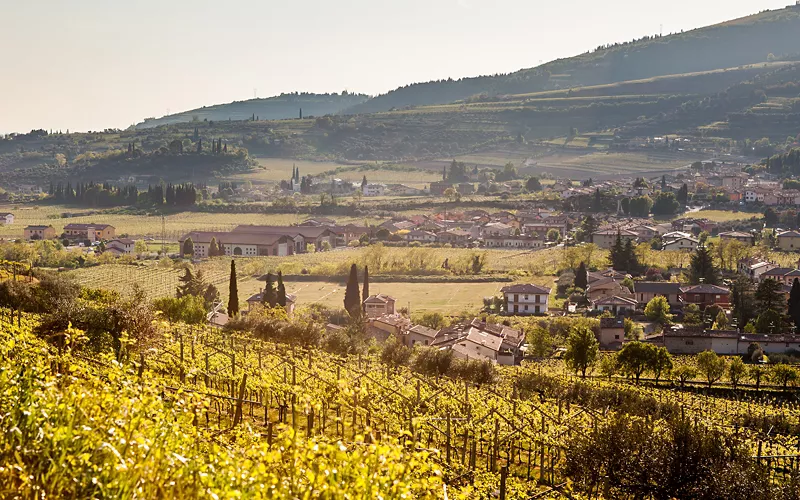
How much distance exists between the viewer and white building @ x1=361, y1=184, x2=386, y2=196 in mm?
91450

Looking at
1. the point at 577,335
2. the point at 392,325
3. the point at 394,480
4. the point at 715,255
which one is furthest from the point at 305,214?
the point at 394,480

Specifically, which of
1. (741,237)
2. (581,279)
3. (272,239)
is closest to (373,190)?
(272,239)

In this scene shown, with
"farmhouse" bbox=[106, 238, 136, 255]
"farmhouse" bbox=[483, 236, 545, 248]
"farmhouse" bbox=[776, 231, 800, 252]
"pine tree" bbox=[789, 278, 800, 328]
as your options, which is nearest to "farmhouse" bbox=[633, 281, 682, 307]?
"pine tree" bbox=[789, 278, 800, 328]

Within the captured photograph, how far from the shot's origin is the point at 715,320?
3388 centimetres

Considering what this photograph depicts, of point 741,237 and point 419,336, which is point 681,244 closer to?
point 741,237

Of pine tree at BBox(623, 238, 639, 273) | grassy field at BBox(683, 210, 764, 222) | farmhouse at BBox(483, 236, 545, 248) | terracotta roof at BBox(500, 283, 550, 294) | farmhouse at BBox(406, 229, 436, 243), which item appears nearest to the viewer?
terracotta roof at BBox(500, 283, 550, 294)

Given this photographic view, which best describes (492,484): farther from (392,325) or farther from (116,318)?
(392,325)

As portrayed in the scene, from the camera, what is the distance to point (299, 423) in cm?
1196

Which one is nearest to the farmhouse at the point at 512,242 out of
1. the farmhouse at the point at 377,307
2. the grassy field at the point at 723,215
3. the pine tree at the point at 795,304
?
the grassy field at the point at 723,215

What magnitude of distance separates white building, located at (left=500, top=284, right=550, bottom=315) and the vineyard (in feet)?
46.5

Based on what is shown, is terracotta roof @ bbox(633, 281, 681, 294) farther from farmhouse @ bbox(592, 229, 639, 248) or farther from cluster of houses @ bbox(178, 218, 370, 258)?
cluster of houses @ bbox(178, 218, 370, 258)

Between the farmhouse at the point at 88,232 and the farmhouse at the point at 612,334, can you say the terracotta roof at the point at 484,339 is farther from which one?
the farmhouse at the point at 88,232

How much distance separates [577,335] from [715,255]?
26.5 metres

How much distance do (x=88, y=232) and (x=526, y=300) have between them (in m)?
35.0
